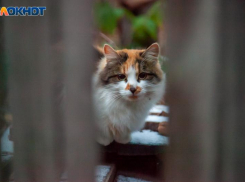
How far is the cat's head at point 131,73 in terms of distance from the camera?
1908mm

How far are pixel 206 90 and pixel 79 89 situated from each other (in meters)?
0.46

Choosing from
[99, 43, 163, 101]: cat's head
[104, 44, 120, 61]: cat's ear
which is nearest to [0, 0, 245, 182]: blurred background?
[99, 43, 163, 101]: cat's head

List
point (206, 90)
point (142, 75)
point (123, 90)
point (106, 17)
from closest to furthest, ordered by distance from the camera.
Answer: point (206, 90), point (123, 90), point (142, 75), point (106, 17)

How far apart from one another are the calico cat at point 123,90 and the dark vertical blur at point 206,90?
92cm

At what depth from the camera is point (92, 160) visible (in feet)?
3.48

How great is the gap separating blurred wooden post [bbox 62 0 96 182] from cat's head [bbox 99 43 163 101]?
0.86 metres

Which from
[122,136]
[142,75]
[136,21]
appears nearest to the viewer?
[142,75]

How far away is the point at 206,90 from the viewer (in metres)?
0.98

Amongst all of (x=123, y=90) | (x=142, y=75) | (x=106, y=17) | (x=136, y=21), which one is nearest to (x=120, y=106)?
(x=123, y=90)

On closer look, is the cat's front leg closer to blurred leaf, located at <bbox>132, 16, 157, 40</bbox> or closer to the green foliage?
the green foliage

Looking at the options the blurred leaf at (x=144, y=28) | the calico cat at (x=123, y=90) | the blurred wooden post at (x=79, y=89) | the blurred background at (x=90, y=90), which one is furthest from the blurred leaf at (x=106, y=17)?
the blurred wooden post at (x=79, y=89)

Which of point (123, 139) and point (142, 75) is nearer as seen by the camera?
point (142, 75)

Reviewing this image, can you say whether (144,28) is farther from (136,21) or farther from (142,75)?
(142,75)

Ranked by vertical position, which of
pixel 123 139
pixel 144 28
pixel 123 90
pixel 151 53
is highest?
pixel 144 28
